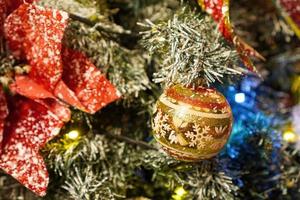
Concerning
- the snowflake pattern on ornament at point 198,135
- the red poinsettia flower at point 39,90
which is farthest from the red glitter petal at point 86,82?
the snowflake pattern on ornament at point 198,135

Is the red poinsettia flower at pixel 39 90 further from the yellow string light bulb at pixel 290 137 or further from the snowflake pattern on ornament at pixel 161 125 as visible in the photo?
the yellow string light bulb at pixel 290 137

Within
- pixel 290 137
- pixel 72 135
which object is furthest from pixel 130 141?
pixel 290 137

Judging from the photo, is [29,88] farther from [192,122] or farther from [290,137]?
[290,137]

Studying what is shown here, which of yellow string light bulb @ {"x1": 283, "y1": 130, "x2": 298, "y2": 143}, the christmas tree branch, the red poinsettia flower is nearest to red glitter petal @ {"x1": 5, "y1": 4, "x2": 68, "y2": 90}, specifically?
the red poinsettia flower

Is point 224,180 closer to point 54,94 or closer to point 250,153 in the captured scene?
point 250,153

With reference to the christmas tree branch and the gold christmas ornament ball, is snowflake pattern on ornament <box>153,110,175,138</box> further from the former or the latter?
the christmas tree branch
